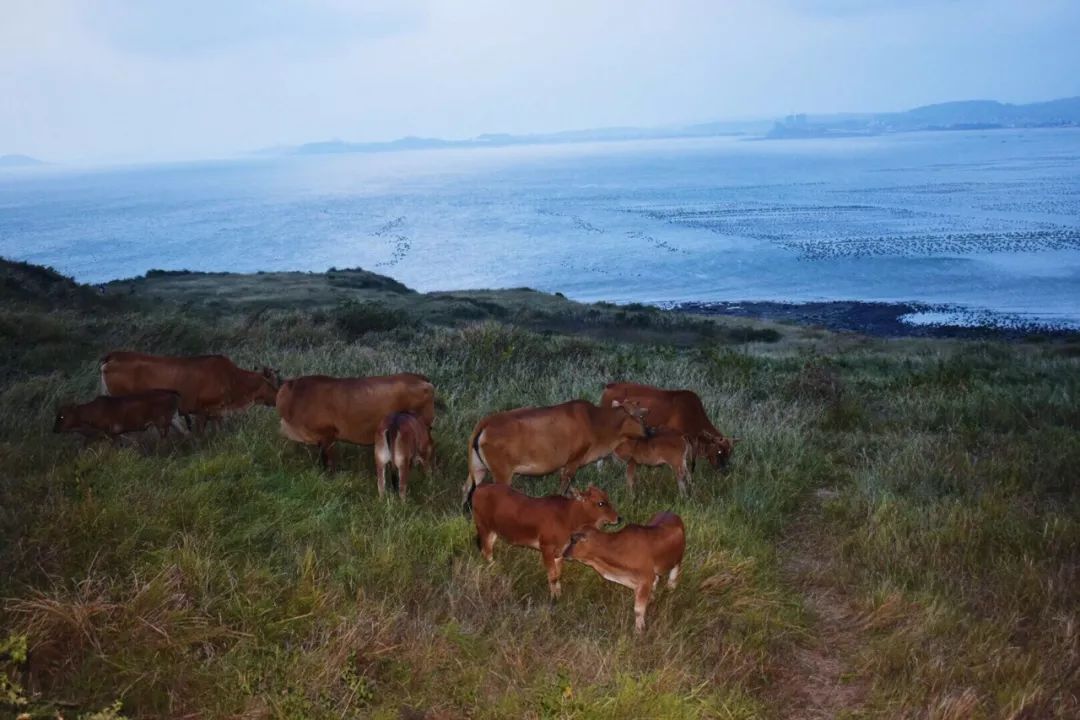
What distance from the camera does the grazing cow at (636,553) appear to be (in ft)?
19.0

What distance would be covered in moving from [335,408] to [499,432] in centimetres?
193

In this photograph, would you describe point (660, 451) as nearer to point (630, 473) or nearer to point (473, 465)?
point (630, 473)

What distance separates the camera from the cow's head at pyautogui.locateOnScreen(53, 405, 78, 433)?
8.42m

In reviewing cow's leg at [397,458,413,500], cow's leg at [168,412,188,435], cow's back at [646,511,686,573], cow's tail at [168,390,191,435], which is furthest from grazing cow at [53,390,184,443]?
cow's back at [646,511,686,573]

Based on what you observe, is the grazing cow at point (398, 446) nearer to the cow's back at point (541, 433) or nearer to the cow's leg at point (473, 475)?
the cow's leg at point (473, 475)

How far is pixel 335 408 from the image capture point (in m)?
8.52

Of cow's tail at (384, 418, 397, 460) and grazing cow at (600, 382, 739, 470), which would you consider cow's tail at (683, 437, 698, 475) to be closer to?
grazing cow at (600, 382, 739, 470)

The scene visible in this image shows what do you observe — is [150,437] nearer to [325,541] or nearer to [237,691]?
[325,541]

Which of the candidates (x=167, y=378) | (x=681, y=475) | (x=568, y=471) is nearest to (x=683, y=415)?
(x=681, y=475)

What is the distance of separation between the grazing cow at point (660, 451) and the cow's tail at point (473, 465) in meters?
1.52

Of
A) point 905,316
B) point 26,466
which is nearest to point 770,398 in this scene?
point 26,466

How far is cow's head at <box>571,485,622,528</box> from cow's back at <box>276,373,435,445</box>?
2.76 metres

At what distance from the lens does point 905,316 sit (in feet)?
184

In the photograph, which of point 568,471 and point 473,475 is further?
point 568,471
